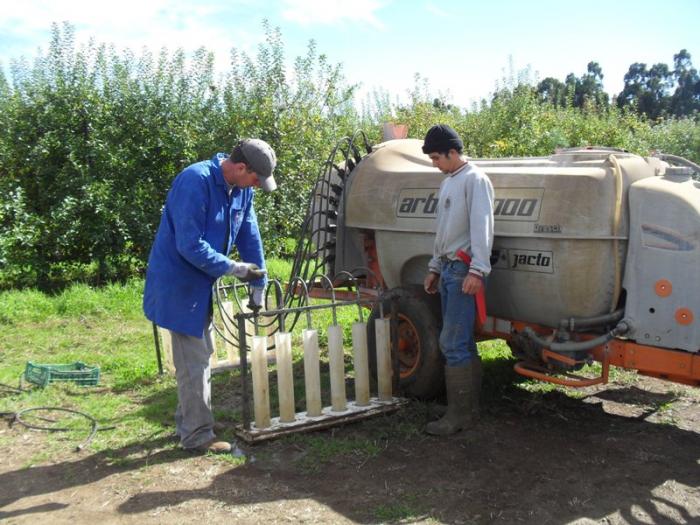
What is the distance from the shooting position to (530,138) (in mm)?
11445

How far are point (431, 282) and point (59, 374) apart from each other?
3276 mm

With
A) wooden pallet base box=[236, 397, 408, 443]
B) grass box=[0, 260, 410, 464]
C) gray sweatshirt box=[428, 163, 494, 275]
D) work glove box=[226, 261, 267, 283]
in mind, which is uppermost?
gray sweatshirt box=[428, 163, 494, 275]

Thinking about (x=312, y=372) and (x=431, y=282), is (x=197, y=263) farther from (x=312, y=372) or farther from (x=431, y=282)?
(x=431, y=282)

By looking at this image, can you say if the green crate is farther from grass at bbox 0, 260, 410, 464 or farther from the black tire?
the black tire

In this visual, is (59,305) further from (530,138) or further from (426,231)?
(530,138)

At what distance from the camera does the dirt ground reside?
139 inches

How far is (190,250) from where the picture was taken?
405 cm

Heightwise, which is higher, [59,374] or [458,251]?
[458,251]

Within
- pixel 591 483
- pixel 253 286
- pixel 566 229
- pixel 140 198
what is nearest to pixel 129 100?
pixel 140 198

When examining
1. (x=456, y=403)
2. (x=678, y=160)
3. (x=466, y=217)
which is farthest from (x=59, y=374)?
(x=678, y=160)

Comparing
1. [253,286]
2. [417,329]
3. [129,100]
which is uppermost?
[129,100]

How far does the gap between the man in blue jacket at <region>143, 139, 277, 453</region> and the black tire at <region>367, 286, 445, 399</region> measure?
1257 millimetres

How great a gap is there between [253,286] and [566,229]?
6.71 ft

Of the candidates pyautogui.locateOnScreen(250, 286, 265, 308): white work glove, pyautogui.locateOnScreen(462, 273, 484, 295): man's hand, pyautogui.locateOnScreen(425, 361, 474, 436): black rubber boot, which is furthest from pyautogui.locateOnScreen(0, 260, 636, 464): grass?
pyautogui.locateOnScreen(462, 273, 484, 295): man's hand
